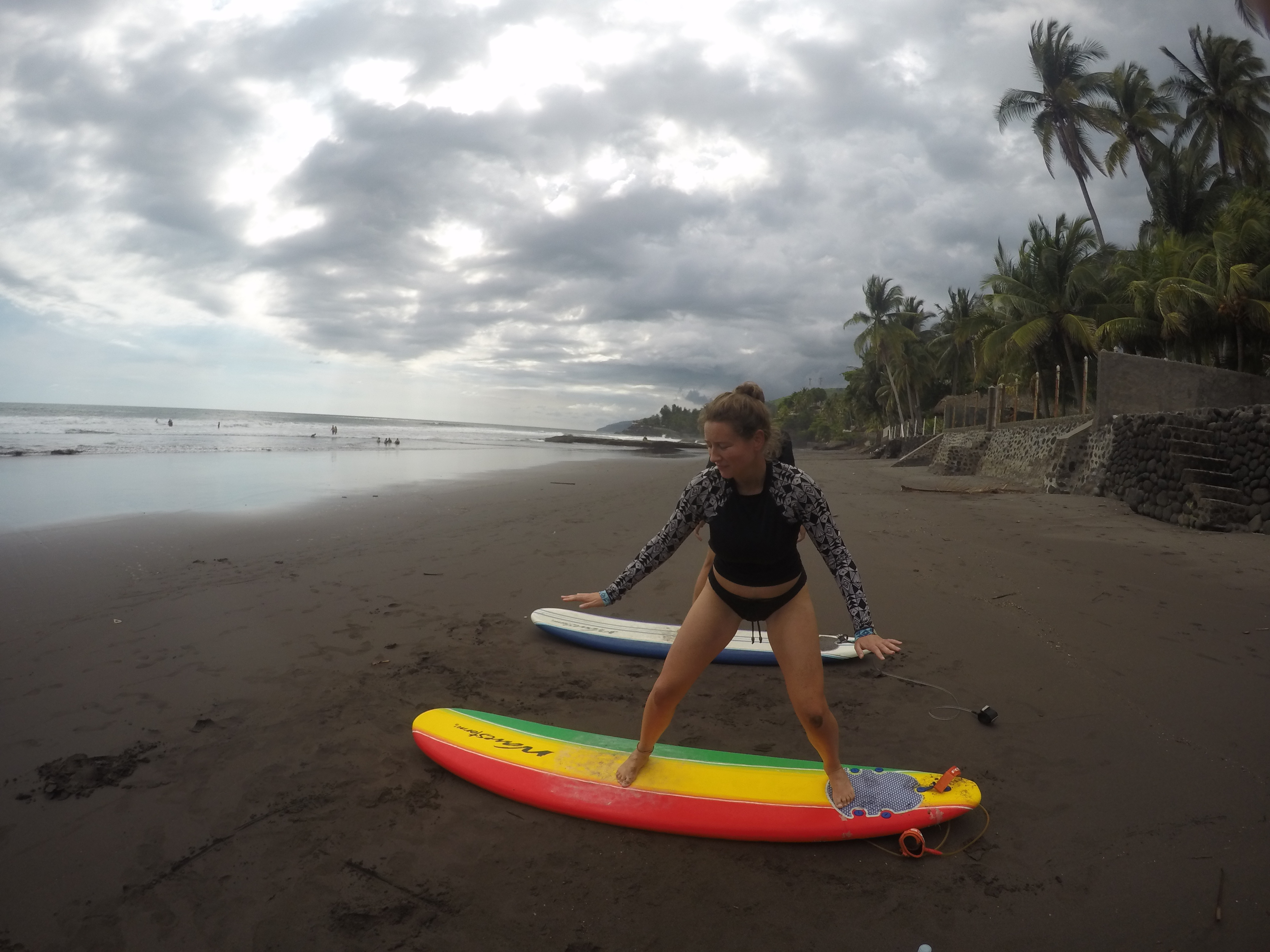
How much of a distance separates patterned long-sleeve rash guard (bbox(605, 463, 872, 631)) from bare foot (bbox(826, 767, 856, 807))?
636mm

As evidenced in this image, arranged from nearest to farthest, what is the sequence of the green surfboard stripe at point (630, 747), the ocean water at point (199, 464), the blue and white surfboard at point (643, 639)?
the green surfboard stripe at point (630, 747)
the blue and white surfboard at point (643, 639)
the ocean water at point (199, 464)

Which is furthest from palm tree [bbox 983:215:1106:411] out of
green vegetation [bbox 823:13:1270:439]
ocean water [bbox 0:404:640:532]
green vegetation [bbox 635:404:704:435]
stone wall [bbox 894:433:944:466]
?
green vegetation [bbox 635:404:704:435]

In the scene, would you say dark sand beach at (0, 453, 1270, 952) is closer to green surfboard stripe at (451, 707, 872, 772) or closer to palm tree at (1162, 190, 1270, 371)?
green surfboard stripe at (451, 707, 872, 772)

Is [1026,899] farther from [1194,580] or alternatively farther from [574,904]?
[1194,580]

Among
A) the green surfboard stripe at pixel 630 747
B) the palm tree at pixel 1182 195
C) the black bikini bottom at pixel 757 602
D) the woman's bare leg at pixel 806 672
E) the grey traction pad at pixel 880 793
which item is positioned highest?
the palm tree at pixel 1182 195

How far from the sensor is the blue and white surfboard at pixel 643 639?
482 centimetres

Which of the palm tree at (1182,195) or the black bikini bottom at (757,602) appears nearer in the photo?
the black bikini bottom at (757,602)

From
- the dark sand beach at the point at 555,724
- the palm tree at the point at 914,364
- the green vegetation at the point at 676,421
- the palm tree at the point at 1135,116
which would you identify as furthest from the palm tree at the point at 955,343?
the green vegetation at the point at 676,421

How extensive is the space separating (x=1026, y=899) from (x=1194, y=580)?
598 cm

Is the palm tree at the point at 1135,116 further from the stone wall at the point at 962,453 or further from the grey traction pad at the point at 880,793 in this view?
the grey traction pad at the point at 880,793

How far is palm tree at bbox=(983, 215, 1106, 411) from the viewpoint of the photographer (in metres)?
22.4

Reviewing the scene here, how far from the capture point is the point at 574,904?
2.44m

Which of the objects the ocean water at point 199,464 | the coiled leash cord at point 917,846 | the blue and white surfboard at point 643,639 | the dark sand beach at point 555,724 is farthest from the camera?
the ocean water at point 199,464

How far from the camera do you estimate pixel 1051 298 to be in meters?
23.0
